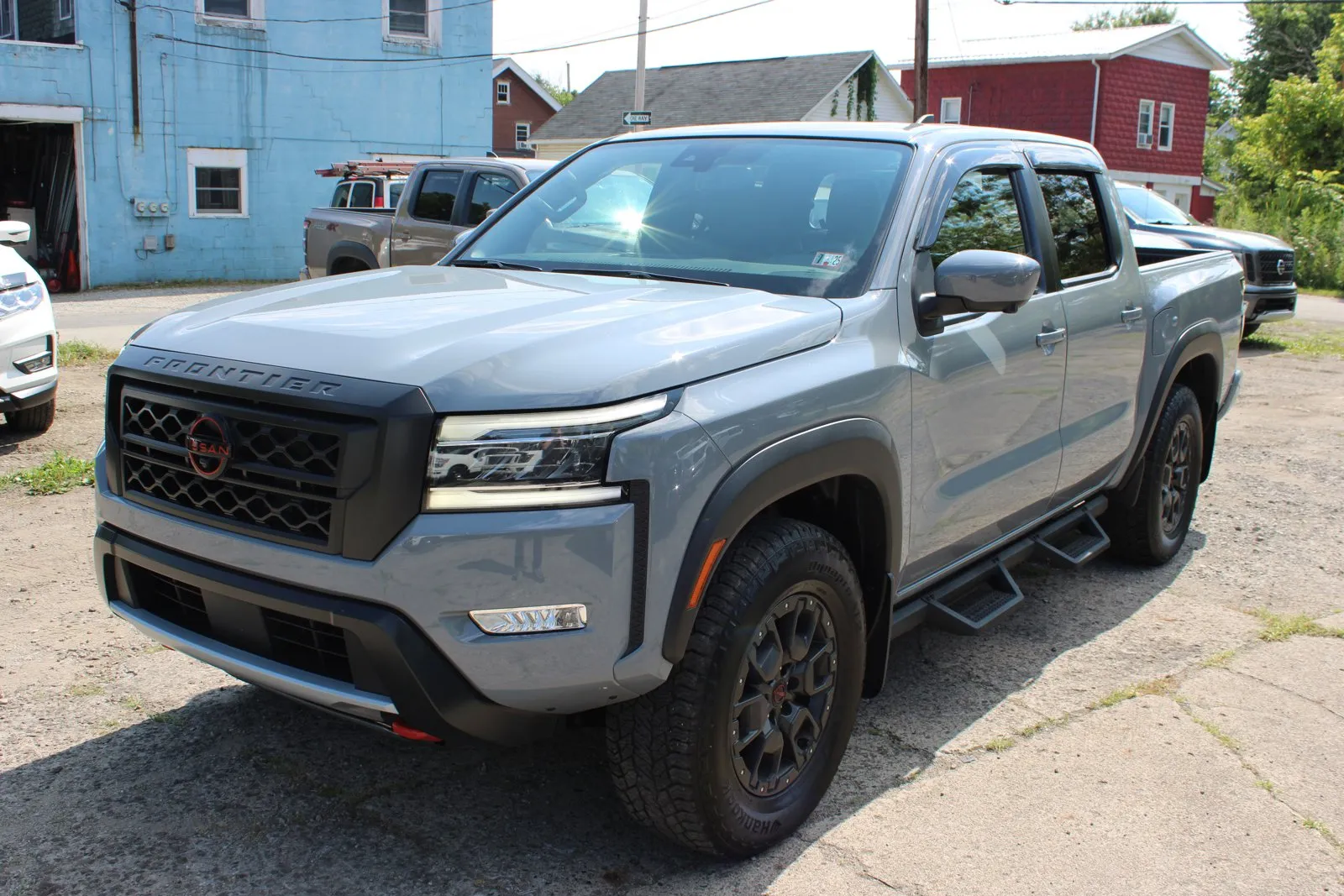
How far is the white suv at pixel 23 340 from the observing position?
711 cm

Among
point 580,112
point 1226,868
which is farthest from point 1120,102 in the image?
point 1226,868

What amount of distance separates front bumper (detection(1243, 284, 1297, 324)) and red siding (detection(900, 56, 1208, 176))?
2293 cm

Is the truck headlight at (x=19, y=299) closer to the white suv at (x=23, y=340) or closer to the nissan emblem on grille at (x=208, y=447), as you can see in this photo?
the white suv at (x=23, y=340)

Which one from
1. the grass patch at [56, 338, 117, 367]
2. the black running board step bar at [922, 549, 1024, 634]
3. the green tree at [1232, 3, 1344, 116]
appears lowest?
the grass patch at [56, 338, 117, 367]

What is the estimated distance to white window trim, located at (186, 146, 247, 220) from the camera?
20984mm

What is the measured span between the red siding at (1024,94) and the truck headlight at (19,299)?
33085 millimetres

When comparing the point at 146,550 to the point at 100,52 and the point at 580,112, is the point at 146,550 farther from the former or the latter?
the point at 580,112

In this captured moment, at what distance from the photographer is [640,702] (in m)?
2.84

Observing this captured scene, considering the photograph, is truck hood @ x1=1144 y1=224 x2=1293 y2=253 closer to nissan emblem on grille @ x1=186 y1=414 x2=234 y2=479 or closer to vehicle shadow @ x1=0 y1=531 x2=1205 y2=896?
vehicle shadow @ x1=0 y1=531 x2=1205 y2=896

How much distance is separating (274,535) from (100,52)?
20.0m

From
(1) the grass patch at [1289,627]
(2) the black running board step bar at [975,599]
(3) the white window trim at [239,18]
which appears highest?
(3) the white window trim at [239,18]

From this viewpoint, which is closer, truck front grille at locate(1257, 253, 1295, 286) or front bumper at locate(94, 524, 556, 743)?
front bumper at locate(94, 524, 556, 743)

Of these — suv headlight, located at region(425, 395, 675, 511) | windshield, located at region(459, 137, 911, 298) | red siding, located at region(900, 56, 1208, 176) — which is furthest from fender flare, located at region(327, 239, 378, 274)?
red siding, located at region(900, 56, 1208, 176)

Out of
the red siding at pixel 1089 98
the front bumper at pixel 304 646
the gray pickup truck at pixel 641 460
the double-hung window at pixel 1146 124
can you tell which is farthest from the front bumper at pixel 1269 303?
the double-hung window at pixel 1146 124
